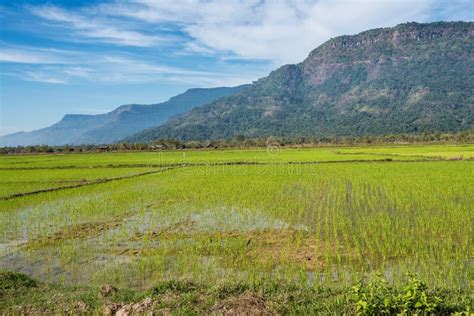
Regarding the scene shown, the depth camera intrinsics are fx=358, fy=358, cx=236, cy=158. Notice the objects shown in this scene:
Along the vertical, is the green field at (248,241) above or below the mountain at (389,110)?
below

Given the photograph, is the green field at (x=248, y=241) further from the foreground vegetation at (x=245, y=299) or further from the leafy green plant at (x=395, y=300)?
the leafy green plant at (x=395, y=300)

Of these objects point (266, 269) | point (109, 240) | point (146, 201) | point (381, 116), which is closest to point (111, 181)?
point (146, 201)

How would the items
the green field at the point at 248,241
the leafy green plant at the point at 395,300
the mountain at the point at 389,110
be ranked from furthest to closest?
the mountain at the point at 389,110, the green field at the point at 248,241, the leafy green plant at the point at 395,300

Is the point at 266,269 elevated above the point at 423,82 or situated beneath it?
situated beneath

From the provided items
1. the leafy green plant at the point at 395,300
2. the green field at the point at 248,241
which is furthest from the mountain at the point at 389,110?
the leafy green plant at the point at 395,300

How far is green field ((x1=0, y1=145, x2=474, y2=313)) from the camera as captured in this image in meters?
6.05

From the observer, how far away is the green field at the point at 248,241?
19.8 ft

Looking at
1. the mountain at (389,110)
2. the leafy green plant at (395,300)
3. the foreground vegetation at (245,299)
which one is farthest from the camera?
the mountain at (389,110)

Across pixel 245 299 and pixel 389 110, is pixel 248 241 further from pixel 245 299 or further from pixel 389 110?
pixel 389 110

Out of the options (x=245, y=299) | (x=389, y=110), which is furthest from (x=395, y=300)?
(x=389, y=110)

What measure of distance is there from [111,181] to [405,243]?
20261mm

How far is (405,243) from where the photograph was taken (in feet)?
28.9

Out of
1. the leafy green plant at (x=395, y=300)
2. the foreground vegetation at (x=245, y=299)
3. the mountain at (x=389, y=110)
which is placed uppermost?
the mountain at (x=389, y=110)

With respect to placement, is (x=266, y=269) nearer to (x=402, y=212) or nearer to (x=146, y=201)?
(x=402, y=212)
